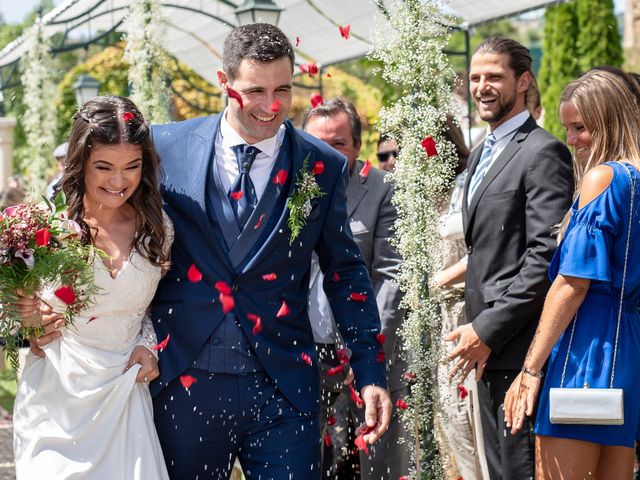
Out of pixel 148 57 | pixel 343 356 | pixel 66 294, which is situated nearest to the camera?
pixel 66 294

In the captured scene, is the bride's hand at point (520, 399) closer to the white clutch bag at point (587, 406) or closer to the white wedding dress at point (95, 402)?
the white clutch bag at point (587, 406)

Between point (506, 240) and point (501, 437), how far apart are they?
37.0 inches

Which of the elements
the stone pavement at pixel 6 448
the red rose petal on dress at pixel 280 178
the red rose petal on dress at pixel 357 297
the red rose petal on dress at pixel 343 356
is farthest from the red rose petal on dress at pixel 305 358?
the stone pavement at pixel 6 448

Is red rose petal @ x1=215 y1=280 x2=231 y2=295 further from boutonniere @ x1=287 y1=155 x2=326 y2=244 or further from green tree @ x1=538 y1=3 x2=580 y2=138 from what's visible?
green tree @ x1=538 y1=3 x2=580 y2=138

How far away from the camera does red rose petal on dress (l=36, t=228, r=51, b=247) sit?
155 inches

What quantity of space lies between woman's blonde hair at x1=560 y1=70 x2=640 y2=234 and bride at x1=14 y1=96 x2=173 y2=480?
1794 millimetres

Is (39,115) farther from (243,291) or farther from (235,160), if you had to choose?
(243,291)

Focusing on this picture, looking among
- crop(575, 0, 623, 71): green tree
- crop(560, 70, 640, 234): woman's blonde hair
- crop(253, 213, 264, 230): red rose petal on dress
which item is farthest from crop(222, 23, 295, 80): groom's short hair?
crop(575, 0, 623, 71): green tree

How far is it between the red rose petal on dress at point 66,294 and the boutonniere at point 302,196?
0.89 metres

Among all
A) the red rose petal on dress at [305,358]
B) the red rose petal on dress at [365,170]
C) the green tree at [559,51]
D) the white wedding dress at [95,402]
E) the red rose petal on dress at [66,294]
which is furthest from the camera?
the green tree at [559,51]

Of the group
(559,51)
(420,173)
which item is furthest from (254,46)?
(559,51)

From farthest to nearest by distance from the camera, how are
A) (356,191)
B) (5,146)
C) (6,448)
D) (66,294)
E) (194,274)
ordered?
(5,146) → (6,448) → (356,191) → (194,274) → (66,294)

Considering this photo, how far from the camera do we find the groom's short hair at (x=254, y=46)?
4188 mm

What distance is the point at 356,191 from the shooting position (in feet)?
20.9
